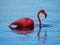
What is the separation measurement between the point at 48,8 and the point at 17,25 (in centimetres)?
209

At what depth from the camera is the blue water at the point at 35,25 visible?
4760 mm

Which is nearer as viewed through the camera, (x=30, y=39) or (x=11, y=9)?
(x=30, y=39)

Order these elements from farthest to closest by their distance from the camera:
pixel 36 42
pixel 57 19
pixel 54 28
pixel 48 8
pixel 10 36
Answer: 1. pixel 48 8
2. pixel 57 19
3. pixel 54 28
4. pixel 10 36
5. pixel 36 42

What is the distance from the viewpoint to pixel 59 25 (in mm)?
5711

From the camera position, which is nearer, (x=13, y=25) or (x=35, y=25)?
(x=13, y=25)

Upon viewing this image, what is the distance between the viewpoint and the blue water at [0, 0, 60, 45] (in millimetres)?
4760

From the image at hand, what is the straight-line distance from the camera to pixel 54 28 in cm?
553

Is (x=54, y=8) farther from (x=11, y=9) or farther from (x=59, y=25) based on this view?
(x=59, y=25)

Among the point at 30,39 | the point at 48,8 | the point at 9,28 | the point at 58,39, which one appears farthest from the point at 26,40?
the point at 48,8

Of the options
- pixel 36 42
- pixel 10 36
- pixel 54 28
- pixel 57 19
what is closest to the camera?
pixel 36 42

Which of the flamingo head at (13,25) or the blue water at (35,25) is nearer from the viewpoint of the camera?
the blue water at (35,25)

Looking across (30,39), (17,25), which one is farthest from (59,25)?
(30,39)

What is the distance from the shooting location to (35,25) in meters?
5.77

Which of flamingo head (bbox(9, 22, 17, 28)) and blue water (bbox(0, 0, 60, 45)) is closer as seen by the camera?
blue water (bbox(0, 0, 60, 45))
